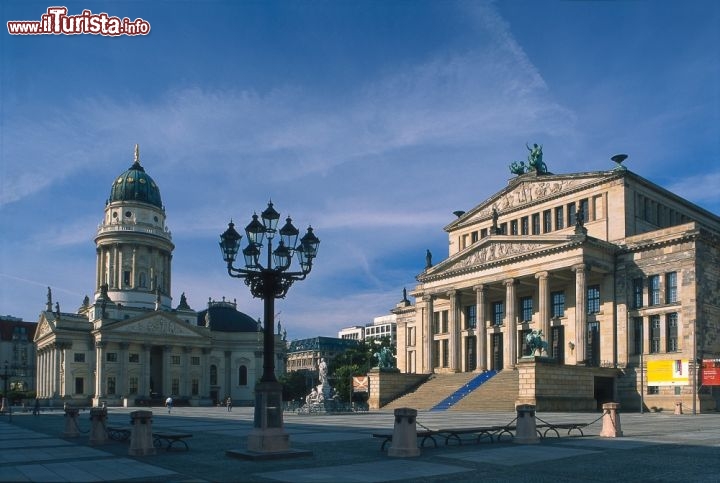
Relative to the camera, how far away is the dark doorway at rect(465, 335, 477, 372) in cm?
6903

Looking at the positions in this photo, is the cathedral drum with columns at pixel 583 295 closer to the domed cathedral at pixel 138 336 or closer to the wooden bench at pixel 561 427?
the wooden bench at pixel 561 427

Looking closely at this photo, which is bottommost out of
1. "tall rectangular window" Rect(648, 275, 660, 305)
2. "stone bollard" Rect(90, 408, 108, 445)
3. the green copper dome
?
"stone bollard" Rect(90, 408, 108, 445)

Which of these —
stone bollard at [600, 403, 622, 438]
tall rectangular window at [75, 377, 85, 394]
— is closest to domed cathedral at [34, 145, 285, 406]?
tall rectangular window at [75, 377, 85, 394]

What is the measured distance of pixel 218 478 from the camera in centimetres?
1572

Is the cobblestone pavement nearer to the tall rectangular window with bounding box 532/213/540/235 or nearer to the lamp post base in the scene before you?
the lamp post base

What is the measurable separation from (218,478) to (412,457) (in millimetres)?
6357

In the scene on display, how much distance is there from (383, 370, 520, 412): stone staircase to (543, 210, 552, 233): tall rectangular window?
14.4 meters

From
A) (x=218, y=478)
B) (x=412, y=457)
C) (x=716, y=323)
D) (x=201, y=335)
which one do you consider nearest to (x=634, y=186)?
(x=716, y=323)

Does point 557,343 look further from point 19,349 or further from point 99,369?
point 19,349

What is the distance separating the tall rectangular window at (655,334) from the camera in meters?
54.1

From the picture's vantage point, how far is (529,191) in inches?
2648

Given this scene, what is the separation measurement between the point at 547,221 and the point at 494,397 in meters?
19.8

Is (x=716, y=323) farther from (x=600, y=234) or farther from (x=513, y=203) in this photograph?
(x=513, y=203)

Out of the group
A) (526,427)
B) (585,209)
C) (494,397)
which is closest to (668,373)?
(494,397)
